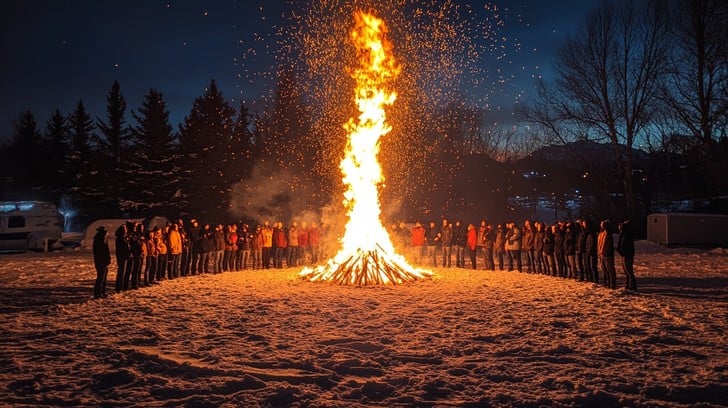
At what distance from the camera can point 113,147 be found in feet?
156

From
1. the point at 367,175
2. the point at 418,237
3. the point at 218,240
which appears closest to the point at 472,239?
the point at 418,237

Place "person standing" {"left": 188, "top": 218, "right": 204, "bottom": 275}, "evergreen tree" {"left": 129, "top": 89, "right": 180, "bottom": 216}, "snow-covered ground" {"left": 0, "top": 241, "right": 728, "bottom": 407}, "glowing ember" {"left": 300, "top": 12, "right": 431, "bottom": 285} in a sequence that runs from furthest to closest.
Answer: "evergreen tree" {"left": 129, "top": 89, "right": 180, "bottom": 216} → "person standing" {"left": 188, "top": 218, "right": 204, "bottom": 275} → "glowing ember" {"left": 300, "top": 12, "right": 431, "bottom": 285} → "snow-covered ground" {"left": 0, "top": 241, "right": 728, "bottom": 407}

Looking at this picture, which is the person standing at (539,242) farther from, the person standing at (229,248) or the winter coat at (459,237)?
the person standing at (229,248)

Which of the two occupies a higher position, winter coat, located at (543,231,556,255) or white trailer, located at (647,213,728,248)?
white trailer, located at (647,213,728,248)

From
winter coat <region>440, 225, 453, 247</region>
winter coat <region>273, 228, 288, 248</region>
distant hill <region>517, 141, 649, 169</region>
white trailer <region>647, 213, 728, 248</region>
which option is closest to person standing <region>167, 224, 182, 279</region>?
winter coat <region>273, 228, 288, 248</region>

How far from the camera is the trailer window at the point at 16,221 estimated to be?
2609 cm

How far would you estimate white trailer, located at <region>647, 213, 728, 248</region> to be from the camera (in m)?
26.0

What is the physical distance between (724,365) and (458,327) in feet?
12.1

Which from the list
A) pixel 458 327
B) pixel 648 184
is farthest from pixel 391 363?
pixel 648 184

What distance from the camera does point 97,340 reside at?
25.9 ft

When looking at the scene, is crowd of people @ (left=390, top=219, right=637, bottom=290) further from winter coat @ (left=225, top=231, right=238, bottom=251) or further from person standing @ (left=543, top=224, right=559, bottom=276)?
winter coat @ (left=225, top=231, right=238, bottom=251)

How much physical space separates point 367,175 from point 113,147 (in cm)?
3960

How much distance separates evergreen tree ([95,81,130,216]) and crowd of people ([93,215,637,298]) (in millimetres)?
24054

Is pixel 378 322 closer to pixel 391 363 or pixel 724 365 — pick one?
pixel 391 363
